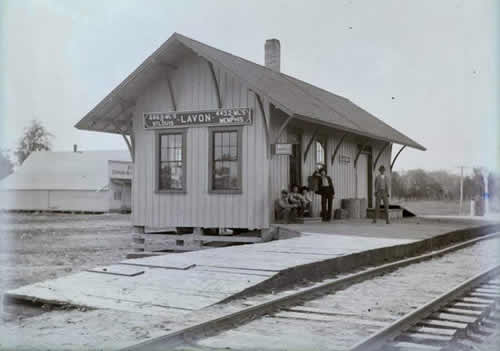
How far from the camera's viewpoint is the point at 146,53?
14.8 meters

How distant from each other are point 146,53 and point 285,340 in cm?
1092

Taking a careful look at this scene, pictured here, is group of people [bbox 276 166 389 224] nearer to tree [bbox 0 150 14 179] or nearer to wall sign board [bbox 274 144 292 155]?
wall sign board [bbox 274 144 292 155]

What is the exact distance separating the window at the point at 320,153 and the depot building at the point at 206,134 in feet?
1.01

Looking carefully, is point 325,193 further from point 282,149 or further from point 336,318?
point 336,318

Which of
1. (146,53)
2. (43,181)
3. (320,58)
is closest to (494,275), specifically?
(320,58)

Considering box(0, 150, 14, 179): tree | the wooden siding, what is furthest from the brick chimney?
box(0, 150, 14, 179): tree

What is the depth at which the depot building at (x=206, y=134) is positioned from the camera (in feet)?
47.0

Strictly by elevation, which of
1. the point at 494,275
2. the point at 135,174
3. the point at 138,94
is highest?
the point at 138,94

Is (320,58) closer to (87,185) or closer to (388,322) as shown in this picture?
(388,322)

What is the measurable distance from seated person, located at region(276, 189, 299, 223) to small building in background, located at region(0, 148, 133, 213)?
2578cm

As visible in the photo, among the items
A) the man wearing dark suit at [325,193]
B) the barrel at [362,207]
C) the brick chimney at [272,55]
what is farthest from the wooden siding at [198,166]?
the brick chimney at [272,55]

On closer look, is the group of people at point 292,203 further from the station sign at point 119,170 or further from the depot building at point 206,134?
the station sign at point 119,170

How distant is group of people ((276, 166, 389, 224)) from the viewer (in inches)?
583

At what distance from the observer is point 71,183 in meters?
42.9
